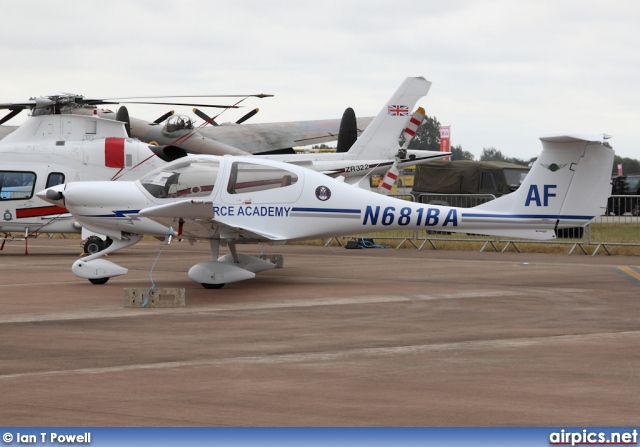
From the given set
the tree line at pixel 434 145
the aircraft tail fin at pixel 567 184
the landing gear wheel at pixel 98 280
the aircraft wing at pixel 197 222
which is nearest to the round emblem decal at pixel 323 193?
the aircraft wing at pixel 197 222

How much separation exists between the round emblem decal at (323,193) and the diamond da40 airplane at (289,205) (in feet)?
0.06

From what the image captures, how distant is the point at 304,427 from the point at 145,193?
1055 centimetres

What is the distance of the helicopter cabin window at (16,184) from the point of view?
23.0m

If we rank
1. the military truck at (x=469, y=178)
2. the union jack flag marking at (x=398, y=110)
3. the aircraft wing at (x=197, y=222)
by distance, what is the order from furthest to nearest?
the military truck at (x=469, y=178) < the union jack flag marking at (x=398, y=110) < the aircraft wing at (x=197, y=222)

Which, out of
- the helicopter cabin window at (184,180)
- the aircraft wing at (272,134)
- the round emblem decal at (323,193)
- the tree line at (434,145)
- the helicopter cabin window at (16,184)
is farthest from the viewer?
the tree line at (434,145)

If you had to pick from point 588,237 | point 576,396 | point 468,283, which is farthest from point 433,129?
point 576,396

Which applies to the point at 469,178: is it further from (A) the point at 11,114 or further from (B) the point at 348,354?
(B) the point at 348,354

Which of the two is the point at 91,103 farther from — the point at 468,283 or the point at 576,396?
the point at 576,396

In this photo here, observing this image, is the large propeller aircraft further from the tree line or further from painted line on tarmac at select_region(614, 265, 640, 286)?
the tree line

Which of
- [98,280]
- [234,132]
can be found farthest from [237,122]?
[98,280]

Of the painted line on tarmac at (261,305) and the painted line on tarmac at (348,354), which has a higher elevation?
the painted line on tarmac at (348,354)

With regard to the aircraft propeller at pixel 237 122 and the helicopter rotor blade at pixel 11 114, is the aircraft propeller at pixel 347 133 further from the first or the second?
the helicopter rotor blade at pixel 11 114


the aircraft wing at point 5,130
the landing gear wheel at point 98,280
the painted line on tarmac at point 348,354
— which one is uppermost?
the aircraft wing at point 5,130

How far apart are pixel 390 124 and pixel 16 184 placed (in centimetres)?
972
